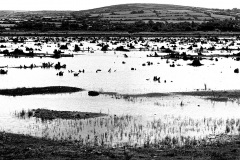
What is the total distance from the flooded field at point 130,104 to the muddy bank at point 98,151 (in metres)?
1.14

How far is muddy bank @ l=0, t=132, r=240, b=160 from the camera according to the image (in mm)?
16844

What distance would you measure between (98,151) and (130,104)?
1232 centimetres

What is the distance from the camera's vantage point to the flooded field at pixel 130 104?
21.6 m

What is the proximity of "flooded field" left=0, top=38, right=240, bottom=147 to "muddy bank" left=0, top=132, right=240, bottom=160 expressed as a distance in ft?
3.75

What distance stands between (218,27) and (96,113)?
130m

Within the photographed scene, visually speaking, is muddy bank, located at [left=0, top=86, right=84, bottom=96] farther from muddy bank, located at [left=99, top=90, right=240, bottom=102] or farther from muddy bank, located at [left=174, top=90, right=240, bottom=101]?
muddy bank, located at [left=174, top=90, right=240, bottom=101]

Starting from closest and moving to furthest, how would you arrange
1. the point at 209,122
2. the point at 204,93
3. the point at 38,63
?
the point at 209,122, the point at 204,93, the point at 38,63

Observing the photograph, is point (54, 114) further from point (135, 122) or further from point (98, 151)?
point (98, 151)

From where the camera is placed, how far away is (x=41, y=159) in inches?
642

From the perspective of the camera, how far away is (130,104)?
2988cm

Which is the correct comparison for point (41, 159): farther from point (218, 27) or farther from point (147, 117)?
point (218, 27)

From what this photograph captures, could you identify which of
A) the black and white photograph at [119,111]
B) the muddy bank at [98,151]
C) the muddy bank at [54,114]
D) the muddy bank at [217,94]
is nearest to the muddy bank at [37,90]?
the black and white photograph at [119,111]

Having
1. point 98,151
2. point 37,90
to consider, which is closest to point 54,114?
point 98,151

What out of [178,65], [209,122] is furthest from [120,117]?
[178,65]
